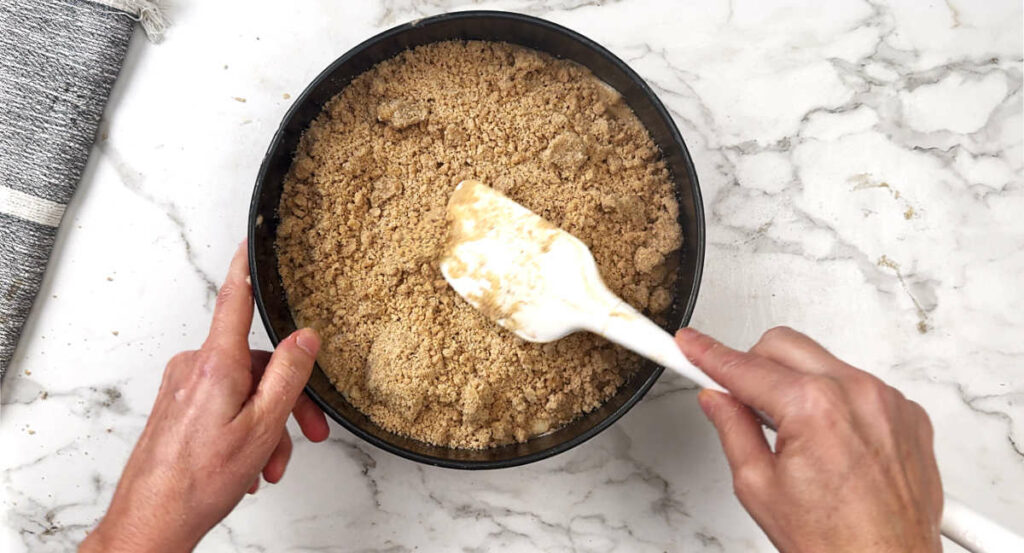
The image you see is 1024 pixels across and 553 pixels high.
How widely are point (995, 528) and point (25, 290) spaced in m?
1.41

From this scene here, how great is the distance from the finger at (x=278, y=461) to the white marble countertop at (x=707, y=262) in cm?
17

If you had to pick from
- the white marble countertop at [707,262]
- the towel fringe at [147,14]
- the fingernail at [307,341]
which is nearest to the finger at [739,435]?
the white marble countertop at [707,262]

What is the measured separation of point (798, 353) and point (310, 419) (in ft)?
2.31

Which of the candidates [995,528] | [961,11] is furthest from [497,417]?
[961,11]

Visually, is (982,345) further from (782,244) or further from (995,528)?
(995,528)

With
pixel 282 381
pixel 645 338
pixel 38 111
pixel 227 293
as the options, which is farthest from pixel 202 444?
pixel 38 111

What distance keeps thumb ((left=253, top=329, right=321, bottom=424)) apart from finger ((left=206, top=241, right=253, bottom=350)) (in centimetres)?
7

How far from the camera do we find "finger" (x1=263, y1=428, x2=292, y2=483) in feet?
3.28

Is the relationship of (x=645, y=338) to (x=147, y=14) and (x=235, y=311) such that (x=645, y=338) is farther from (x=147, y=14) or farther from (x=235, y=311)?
(x=147, y=14)

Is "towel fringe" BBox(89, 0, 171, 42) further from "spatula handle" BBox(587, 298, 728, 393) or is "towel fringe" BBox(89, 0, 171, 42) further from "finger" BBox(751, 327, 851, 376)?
"finger" BBox(751, 327, 851, 376)

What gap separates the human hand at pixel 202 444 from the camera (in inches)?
34.6

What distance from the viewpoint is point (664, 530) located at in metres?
1.21

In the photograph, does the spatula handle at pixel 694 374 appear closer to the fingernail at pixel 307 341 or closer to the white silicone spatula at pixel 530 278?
the white silicone spatula at pixel 530 278

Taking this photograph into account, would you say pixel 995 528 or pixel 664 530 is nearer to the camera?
pixel 995 528
